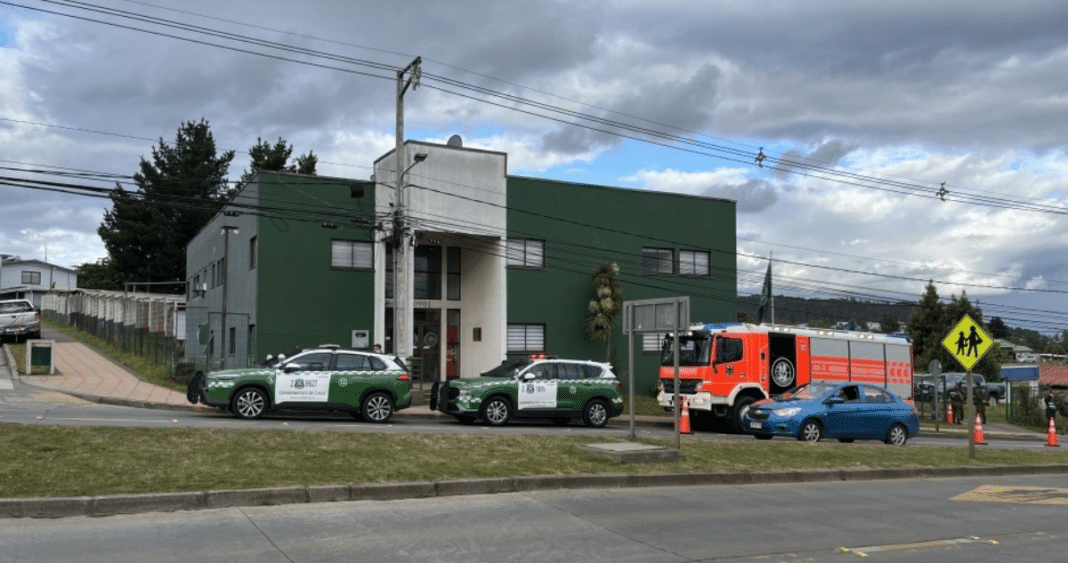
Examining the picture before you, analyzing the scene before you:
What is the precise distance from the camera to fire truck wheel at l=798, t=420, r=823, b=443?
2077cm

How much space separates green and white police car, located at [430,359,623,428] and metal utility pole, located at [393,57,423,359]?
11.1 ft

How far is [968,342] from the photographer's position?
1734 cm

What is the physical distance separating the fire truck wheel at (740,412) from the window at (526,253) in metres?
10.6

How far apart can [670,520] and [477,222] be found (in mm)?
22008

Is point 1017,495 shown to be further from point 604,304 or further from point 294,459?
point 604,304

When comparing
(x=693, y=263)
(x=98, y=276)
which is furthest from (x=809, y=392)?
(x=98, y=276)

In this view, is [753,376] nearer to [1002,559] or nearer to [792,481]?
[792,481]

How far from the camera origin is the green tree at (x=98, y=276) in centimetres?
7407

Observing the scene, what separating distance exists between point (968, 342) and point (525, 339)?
17551 mm

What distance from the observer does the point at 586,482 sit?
11828 mm

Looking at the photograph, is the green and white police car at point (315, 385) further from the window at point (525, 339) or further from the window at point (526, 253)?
the window at point (526, 253)

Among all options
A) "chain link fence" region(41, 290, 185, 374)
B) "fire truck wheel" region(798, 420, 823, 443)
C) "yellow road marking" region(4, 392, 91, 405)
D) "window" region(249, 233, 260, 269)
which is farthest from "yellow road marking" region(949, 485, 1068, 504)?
"chain link fence" region(41, 290, 185, 374)

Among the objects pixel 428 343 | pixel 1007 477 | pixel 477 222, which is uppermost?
pixel 477 222

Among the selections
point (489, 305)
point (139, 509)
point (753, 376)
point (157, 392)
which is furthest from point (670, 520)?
point (489, 305)
